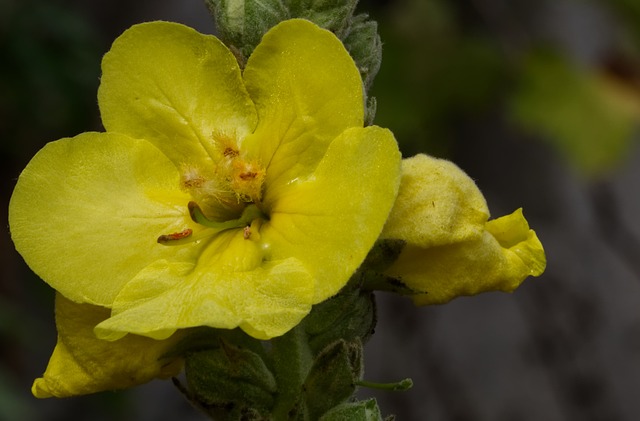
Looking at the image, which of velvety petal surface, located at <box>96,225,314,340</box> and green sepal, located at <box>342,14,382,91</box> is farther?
green sepal, located at <box>342,14,382,91</box>

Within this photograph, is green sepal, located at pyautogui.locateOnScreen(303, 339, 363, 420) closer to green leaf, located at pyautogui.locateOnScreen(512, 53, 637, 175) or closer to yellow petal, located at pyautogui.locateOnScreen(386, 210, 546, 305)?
yellow petal, located at pyautogui.locateOnScreen(386, 210, 546, 305)

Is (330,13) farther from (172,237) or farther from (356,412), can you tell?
(356,412)

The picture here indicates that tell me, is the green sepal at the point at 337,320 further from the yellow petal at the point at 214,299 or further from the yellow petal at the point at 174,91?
the yellow petal at the point at 174,91

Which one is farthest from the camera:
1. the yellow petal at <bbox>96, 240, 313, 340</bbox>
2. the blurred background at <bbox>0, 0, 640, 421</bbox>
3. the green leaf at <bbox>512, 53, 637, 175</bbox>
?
the blurred background at <bbox>0, 0, 640, 421</bbox>

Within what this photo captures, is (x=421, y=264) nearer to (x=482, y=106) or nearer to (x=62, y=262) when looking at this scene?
(x=62, y=262)

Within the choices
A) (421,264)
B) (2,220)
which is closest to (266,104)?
(421,264)

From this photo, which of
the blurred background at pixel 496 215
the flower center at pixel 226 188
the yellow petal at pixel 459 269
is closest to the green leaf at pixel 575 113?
the blurred background at pixel 496 215

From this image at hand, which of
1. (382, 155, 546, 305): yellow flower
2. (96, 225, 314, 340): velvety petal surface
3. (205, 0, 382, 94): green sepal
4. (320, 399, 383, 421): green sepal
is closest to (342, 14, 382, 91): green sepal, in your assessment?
(205, 0, 382, 94): green sepal

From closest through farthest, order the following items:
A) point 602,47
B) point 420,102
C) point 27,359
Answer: point 420,102
point 602,47
point 27,359
